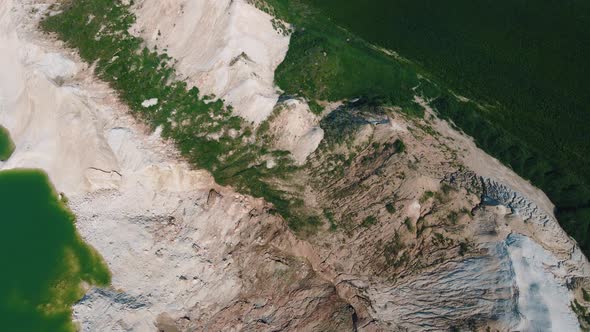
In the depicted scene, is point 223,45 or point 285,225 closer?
point 285,225

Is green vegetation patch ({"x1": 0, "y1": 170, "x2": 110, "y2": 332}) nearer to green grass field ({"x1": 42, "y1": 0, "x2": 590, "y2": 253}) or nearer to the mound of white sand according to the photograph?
green grass field ({"x1": 42, "y1": 0, "x2": 590, "y2": 253})

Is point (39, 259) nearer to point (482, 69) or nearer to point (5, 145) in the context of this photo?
point (5, 145)

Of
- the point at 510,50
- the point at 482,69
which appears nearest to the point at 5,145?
the point at 482,69

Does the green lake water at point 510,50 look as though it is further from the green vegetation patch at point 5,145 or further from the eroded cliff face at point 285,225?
the green vegetation patch at point 5,145

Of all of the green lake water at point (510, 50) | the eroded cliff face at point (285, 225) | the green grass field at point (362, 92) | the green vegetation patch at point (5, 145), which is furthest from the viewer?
the green vegetation patch at point (5, 145)

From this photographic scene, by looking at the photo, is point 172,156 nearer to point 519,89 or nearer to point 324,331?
point 324,331

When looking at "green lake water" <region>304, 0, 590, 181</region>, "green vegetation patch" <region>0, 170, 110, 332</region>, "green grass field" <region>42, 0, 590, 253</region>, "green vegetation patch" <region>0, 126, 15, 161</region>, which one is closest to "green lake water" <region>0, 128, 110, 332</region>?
"green vegetation patch" <region>0, 170, 110, 332</region>

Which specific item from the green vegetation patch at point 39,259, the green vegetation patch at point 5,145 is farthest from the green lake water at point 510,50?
the green vegetation patch at point 5,145

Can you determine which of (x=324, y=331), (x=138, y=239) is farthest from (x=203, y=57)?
(x=324, y=331)
